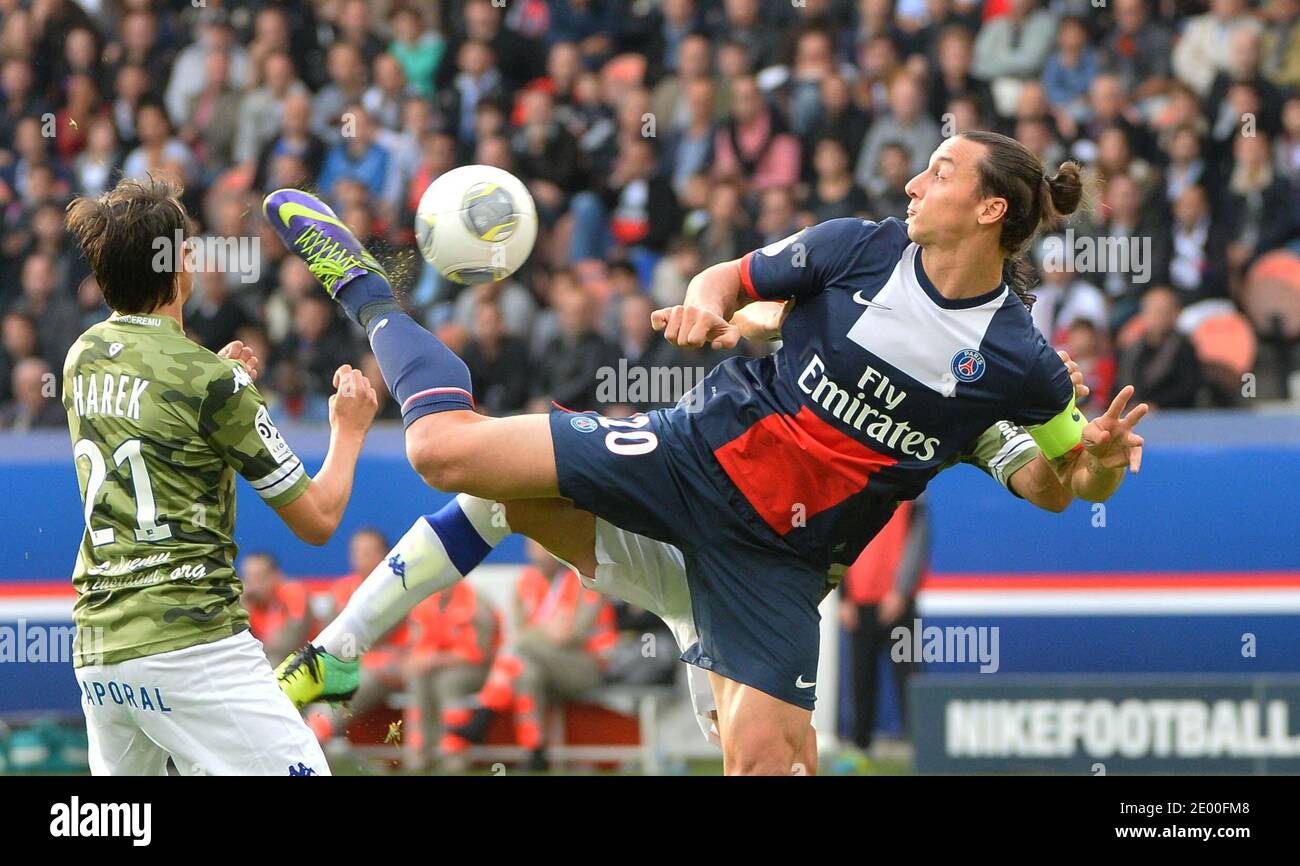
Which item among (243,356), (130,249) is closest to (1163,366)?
(243,356)

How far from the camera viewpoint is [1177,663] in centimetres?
941

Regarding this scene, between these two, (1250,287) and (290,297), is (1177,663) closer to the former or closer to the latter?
(1250,287)

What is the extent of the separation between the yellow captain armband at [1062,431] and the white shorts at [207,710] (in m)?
2.52

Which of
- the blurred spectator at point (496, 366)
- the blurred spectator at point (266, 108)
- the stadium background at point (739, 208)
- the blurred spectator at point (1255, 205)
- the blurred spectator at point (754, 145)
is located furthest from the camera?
the blurred spectator at point (266, 108)

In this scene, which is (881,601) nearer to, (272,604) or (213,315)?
(272,604)

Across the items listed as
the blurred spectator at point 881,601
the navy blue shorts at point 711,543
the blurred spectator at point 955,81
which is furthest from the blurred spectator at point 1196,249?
the navy blue shorts at point 711,543

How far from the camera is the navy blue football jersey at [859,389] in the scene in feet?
17.3

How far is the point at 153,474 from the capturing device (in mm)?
4672

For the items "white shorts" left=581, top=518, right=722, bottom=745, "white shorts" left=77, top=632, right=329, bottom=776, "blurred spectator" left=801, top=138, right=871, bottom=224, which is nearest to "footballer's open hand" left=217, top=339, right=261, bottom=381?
"white shorts" left=77, top=632, right=329, bottom=776

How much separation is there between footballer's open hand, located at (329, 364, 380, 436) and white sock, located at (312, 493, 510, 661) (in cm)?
62

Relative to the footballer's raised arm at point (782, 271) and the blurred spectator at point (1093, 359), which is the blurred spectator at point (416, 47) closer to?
the blurred spectator at point (1093, 359)

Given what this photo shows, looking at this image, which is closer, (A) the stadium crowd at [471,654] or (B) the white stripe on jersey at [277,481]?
(B) the white stripe on jersey at [277,481]

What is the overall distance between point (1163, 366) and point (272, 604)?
18.2 feet

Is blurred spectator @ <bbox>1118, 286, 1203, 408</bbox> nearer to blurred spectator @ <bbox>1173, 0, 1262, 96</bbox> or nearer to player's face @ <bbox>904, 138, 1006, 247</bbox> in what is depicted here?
blurred spectator @ <bbox>1173, 0, 1262, 96</bbox>
